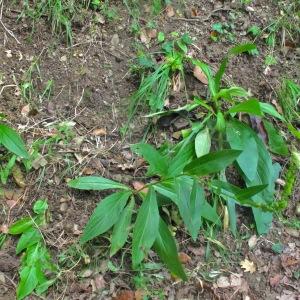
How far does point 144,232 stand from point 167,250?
158 millimetres

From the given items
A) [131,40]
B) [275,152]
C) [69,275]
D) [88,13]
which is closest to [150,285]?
[69,275]

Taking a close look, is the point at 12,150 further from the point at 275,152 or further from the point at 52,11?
the point at 275,152

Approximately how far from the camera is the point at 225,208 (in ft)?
9.92

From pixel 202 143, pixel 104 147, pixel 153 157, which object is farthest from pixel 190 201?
pixel 104 147

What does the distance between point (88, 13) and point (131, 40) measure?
35 centimetres

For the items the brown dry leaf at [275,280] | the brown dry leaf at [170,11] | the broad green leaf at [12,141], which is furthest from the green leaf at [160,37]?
the brown dry leaf at [275,280]

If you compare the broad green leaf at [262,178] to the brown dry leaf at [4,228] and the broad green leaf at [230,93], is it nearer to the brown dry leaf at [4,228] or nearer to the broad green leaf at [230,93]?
the broad green leaf at [230,93]

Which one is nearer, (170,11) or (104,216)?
(104,216)

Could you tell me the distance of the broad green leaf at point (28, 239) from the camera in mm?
2707

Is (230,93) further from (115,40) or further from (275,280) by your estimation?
(275,280)

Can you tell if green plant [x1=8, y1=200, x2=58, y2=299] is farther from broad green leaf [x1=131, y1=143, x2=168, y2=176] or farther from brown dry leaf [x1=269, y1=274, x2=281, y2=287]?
brown dry leaf [x1=269, y1=274, x2=281, y2=287]

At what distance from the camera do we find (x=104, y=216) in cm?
269

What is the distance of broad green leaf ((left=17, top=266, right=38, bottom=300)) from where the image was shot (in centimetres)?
258

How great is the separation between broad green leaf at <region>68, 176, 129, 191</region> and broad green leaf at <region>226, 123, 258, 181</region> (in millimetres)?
700
